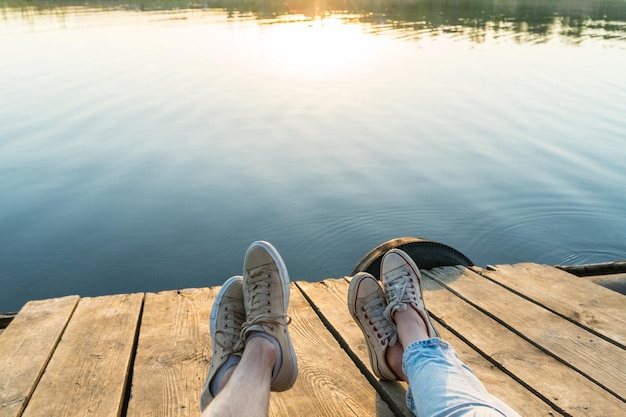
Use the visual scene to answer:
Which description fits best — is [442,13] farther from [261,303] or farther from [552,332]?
[261,303]

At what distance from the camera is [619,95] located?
12227mm

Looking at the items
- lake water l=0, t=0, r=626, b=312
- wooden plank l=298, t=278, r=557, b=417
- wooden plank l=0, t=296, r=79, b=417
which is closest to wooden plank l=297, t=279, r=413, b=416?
wooden plank l=298, t=278, r=557, b=417

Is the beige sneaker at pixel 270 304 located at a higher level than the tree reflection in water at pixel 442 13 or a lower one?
lower

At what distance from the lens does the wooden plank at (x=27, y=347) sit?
7.47 ft

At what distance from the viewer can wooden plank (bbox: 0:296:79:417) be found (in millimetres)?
2275

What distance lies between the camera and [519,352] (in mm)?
2604

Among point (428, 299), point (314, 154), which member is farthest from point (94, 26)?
point (428, 299)

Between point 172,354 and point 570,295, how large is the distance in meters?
2.22

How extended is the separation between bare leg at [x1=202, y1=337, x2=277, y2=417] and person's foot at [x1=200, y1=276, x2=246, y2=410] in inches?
2.0

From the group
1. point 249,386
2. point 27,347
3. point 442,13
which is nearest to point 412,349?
point 249,386

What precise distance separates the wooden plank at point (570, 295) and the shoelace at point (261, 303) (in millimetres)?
1596

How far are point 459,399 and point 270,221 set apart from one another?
5.16m

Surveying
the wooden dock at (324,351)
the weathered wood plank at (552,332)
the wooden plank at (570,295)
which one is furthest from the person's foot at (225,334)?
the wooden plank at (570,295)

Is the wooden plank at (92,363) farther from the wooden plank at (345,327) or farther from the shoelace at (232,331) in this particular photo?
the wooden plank at (345,327)
